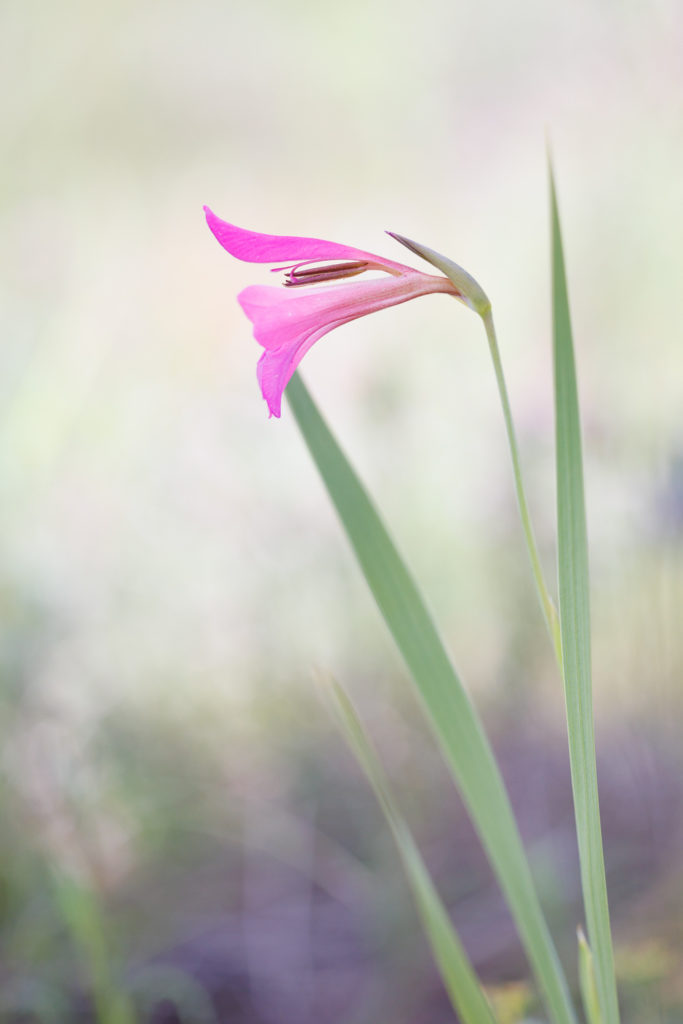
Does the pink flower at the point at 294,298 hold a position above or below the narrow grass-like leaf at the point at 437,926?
above

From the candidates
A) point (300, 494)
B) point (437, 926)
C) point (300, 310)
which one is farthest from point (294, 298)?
point (300, 494)

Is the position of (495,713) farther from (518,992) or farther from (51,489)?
(51,489)

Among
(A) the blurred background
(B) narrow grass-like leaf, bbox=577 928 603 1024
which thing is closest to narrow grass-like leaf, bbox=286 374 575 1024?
(B) narrow grass-like leaf, bbox=577 928 603 1024

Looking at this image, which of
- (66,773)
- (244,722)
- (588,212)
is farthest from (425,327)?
(66,773)

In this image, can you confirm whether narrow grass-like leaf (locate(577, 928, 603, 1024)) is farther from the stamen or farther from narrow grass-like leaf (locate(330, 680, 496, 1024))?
the stamen

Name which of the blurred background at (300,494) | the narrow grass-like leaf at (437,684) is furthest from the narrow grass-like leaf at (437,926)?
the blurred background at (300,494)

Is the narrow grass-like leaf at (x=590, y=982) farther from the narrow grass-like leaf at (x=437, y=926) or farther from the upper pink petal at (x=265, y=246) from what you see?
the upper pink petal at (x=265, y=246)
